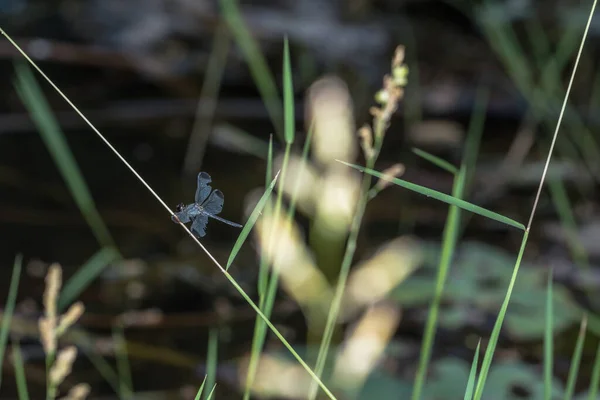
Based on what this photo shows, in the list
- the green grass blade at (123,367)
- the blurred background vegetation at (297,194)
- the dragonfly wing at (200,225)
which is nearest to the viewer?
the dragonfly wing at (200,225)

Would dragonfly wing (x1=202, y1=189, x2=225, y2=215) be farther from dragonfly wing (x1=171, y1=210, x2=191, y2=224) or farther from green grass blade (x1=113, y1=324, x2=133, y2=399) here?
green grass blade (x1=113, y1=324, x2=133, y2=399)

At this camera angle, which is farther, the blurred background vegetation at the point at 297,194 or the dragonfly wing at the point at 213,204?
the blurred background vegetation at the point at 297,194

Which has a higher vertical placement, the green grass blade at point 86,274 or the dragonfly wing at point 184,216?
the green grass blade at point 86,274

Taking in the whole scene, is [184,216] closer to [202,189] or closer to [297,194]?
[202,189]

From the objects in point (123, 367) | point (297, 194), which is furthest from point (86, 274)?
point (297, 194)

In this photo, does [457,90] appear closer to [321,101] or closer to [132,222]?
[321,101]

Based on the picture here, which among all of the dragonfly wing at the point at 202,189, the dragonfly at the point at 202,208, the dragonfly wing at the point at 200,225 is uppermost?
the dragonfly wing at the point at 202,189

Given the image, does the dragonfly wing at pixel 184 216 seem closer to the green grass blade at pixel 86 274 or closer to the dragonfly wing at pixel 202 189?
the dragonfly wing at pixel 202 189

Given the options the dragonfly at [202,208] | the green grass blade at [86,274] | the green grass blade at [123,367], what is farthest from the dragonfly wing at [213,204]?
the green grass blade at [86,274]
